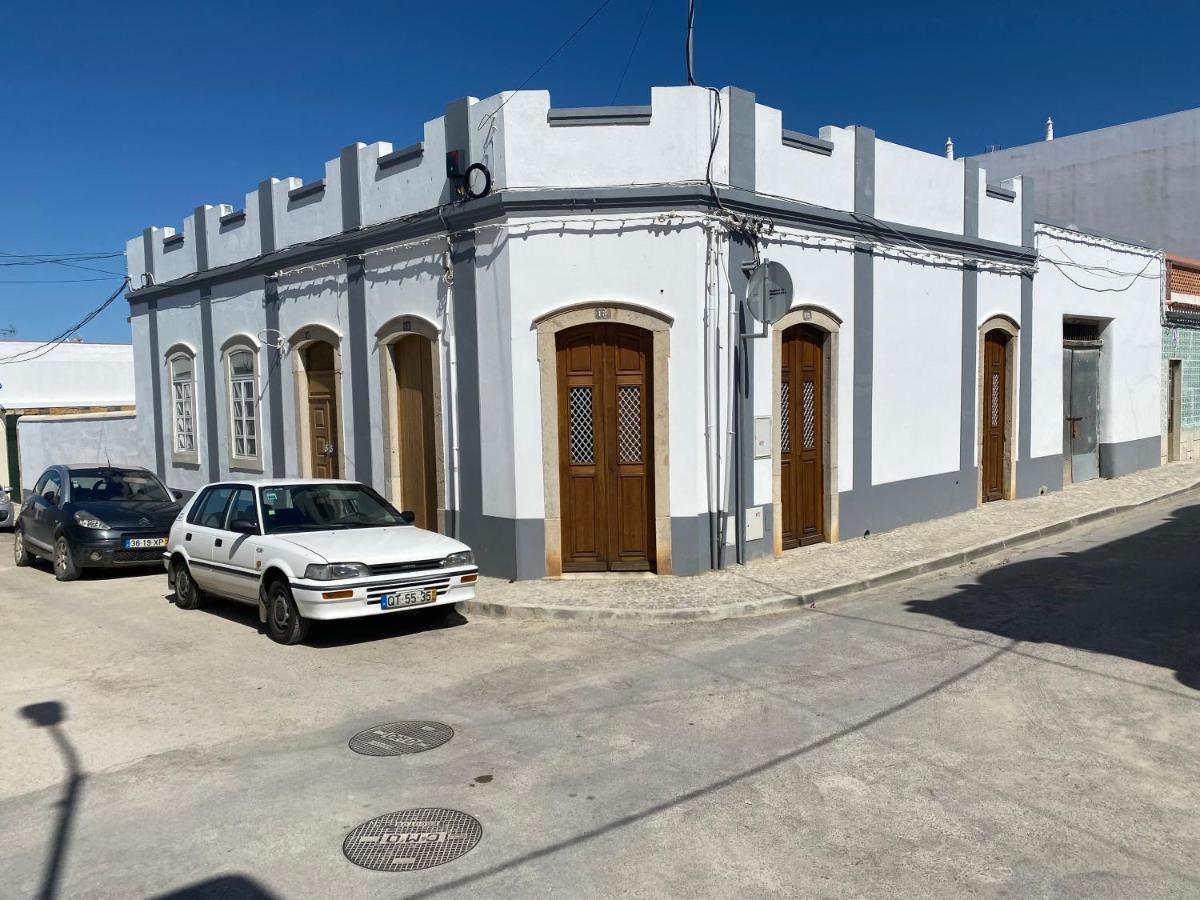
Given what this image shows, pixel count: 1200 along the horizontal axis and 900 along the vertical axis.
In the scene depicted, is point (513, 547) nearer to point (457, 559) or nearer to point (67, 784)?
point (457, 559)

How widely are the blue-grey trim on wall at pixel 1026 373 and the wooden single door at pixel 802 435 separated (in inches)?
206

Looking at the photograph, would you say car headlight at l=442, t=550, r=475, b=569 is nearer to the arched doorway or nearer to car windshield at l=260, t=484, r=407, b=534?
car windshield at l=260, t=484, r=407, b=534

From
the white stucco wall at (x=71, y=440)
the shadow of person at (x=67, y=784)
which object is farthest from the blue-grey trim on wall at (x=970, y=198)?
the white stucco wall at (x=71, y=440)

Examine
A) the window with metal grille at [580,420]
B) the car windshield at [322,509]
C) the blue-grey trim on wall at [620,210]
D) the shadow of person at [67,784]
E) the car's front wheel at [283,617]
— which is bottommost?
the shadow of person at [67,784]

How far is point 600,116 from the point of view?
10555 mm

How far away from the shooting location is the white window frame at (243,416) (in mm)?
16000

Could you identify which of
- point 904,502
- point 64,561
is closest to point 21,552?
point 64,561

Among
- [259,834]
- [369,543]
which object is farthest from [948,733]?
[369,543]

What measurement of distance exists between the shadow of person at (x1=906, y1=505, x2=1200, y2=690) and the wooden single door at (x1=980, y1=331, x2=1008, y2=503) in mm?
3381

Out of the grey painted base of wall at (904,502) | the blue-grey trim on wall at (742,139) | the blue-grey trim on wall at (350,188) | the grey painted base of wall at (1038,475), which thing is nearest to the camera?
the blue-grey trim on wall at (742,139)

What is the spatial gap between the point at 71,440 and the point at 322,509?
17.9m

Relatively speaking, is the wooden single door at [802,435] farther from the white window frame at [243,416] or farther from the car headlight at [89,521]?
the white window frame at [243,416]

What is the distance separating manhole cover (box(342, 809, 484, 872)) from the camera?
4.21 m

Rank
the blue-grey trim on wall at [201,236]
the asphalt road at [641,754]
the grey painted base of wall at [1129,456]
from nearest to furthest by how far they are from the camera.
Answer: the asphalt road at [641,754]
the blue-grey trim on wall at [201,236]
the grey painted base of wall at [1129,456]
